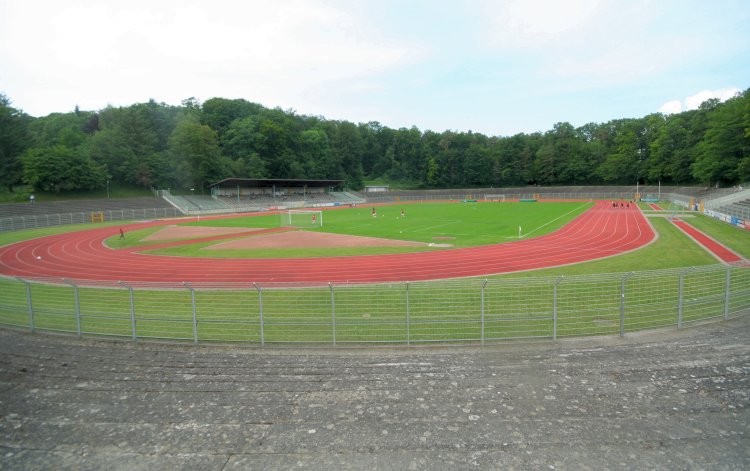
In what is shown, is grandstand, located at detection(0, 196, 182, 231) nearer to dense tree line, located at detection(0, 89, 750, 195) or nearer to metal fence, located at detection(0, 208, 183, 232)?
metal fence, located at detection(0, 208, 183, 232)

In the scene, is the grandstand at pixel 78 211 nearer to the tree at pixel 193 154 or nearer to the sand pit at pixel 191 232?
the tree at pixel 193 154

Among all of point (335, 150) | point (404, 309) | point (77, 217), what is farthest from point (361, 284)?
point (335, 150)

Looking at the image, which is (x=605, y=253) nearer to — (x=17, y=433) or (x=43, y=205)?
(x=17, y=433)

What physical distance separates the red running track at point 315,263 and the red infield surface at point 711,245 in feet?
10.1

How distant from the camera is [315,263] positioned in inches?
916

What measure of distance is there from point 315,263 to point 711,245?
2487 centimetres

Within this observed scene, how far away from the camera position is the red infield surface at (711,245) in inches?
874

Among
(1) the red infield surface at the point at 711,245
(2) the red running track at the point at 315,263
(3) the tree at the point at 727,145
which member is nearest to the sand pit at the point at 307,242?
(2) the red running track at the point at 315,263

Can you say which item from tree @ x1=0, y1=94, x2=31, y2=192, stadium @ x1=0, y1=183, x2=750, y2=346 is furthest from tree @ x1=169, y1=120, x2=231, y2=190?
stadium @ x1=0, y1=183, x2=750, y2=346

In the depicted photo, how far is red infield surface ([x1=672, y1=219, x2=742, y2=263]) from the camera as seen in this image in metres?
22.2

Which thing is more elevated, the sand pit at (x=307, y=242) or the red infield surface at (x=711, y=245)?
the sand pit at (x=307, y=242)

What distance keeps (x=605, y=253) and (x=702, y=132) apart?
88762 millimetres

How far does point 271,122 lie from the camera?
329 feet

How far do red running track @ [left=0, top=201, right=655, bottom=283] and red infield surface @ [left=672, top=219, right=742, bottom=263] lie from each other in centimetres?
308
